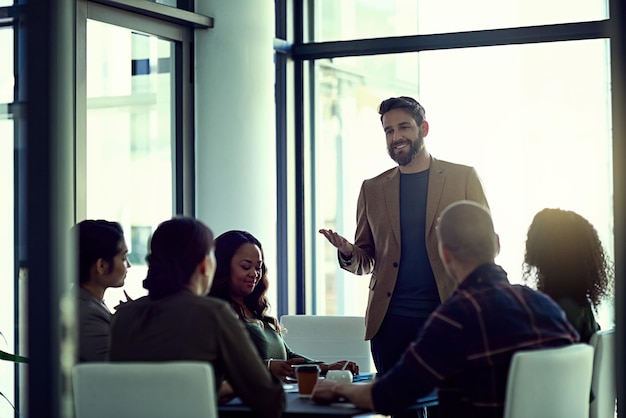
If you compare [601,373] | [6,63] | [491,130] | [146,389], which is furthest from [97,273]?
[491,130]

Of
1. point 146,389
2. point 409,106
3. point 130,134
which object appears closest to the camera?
point 146,389

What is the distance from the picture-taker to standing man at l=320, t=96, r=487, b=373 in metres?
4.46

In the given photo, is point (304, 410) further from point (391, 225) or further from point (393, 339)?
point (391, 225)

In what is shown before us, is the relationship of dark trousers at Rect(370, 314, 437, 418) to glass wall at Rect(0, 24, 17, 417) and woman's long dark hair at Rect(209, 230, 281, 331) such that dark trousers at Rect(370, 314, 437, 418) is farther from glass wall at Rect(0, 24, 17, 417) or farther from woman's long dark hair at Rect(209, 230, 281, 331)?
glass wall at Rect(0, 24, 17, 417)

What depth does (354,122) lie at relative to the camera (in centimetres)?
672

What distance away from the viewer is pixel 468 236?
2.93m

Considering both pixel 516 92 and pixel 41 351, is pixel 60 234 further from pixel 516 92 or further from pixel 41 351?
pixel 516 92

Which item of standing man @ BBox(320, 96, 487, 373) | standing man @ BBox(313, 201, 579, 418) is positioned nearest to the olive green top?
standing man @ BBox(313, 201, 579, 418)

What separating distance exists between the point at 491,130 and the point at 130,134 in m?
2.27

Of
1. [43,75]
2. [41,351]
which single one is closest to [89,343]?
[41,351]

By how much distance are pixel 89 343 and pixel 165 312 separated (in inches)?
29.5

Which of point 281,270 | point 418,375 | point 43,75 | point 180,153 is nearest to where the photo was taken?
point 43,75

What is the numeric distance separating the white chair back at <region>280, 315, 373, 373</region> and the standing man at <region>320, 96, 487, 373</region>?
24 centimetres

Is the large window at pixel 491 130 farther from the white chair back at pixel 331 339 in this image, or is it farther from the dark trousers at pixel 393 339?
the dark trousers at pixel 393 339
